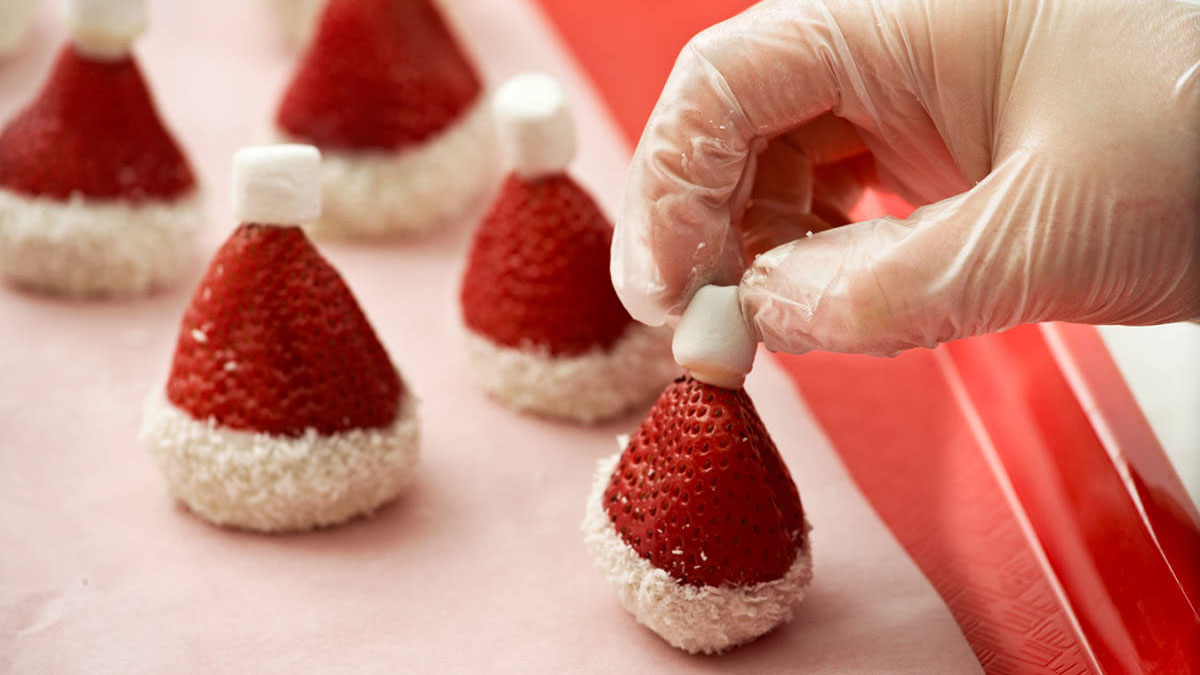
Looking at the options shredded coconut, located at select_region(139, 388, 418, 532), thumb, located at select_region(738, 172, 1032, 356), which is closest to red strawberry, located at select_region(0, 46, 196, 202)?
shredded coconut, located at select_region(139, 388, 418, 532)

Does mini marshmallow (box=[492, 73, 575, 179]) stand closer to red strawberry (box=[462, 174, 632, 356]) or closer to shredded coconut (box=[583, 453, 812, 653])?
red strawberry (box=[462, 174, 632, 356])

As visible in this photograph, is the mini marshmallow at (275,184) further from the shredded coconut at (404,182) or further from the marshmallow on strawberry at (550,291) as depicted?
the shredded coconut at (404,182)

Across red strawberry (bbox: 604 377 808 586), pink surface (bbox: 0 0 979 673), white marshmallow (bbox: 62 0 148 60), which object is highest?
white marshmallow (bbox: 62 0 148 60)

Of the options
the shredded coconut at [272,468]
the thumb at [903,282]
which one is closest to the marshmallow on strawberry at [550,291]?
the shredded coconut at [272,468]

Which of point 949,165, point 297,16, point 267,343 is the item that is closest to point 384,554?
point 267,343

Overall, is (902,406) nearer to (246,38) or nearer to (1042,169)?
(1042,169)

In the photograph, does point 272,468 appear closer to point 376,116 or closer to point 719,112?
point 719,112

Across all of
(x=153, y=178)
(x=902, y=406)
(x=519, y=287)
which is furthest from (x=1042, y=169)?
(x=153, y=178)
